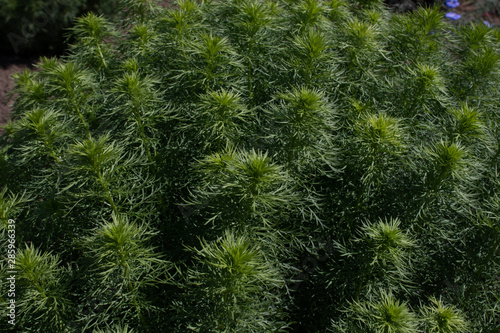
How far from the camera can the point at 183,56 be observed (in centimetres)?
241

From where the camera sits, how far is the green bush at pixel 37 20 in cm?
590

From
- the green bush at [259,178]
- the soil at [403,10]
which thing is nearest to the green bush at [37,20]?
the soil at [403,10]

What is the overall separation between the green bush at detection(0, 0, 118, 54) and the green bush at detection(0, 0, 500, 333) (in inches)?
146

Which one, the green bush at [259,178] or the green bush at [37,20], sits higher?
the green bush at [259,178]

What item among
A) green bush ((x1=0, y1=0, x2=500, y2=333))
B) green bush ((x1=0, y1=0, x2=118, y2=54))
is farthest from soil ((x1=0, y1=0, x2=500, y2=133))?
green bush ((x1=0, y1=0, x2=500, y2=333))

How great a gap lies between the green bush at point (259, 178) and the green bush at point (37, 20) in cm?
372

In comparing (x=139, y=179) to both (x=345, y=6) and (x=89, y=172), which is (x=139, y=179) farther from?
Result: (x=345, y=6)

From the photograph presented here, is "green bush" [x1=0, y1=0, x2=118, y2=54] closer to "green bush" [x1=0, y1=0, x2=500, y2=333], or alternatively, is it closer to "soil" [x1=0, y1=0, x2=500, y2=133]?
"soil" [x1=0, y1=0, x2=500, y2=133]

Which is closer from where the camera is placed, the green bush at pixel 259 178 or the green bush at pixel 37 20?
the green bush at pixel 259 178

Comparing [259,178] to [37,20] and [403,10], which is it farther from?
[403,10]

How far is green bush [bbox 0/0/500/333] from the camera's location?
1963 mm

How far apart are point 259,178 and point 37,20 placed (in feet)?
18.1

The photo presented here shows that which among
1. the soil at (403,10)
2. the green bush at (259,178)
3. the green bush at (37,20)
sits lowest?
the soil at (403,10)

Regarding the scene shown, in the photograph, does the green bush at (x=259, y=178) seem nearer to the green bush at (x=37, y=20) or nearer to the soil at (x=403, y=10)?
the soil at (x=403, y=10)
